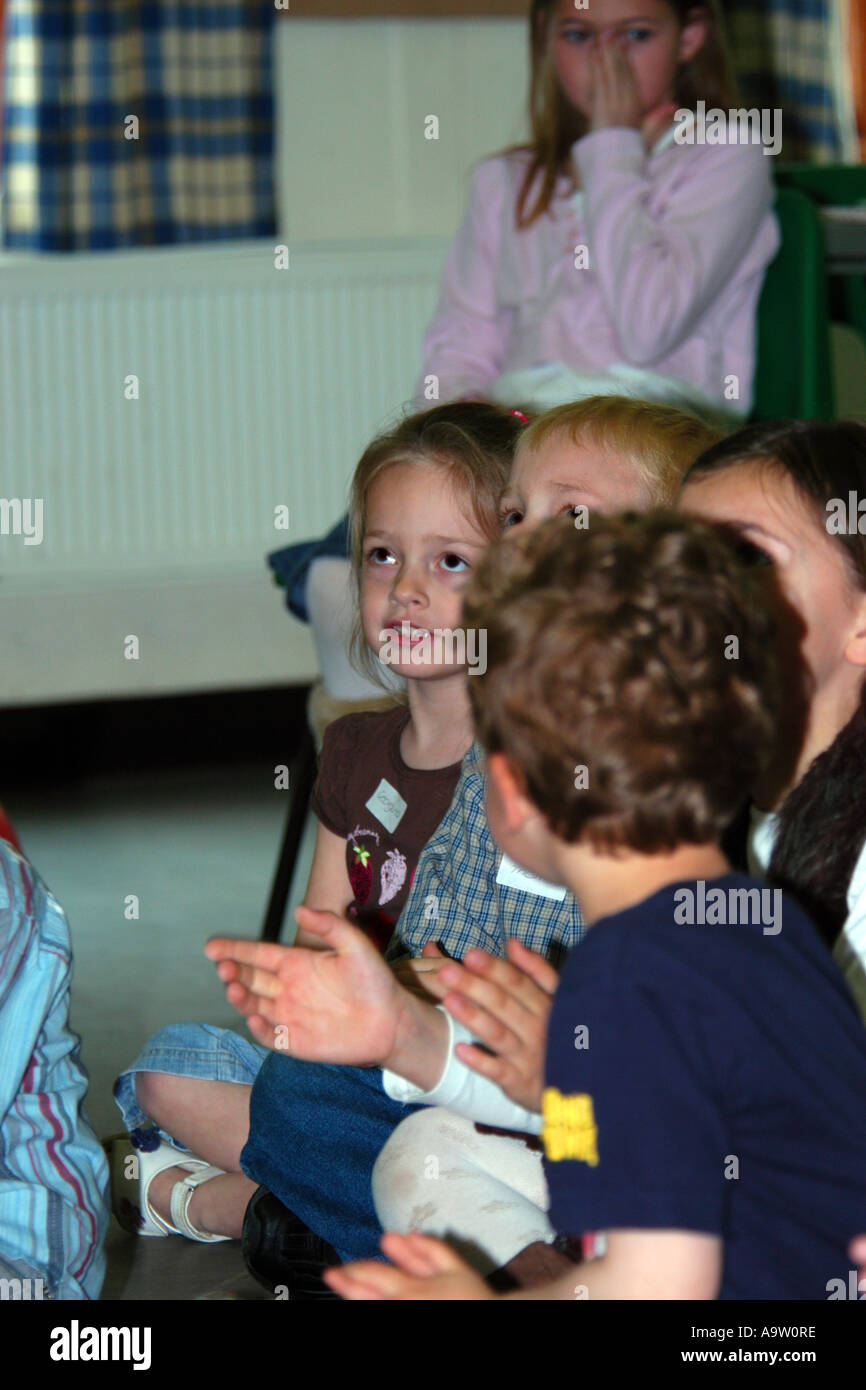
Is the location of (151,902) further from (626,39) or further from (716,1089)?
(716,1089)

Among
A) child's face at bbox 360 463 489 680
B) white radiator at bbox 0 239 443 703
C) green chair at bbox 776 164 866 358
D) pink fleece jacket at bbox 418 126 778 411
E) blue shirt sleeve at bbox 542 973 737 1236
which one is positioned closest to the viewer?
blue shirt sleeve at bbox 542 973 737 1236

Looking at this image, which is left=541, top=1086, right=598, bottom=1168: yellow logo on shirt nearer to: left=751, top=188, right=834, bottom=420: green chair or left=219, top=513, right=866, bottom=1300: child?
left=219, top=513, right=866, bottom=1300: child

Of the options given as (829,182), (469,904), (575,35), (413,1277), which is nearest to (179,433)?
(829,182)

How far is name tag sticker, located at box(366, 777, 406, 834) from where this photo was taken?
50.4 inches

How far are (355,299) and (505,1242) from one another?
8.83 ft

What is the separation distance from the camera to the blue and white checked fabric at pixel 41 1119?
103 cm

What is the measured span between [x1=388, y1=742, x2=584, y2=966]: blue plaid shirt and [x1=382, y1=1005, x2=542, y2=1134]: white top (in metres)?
0.20

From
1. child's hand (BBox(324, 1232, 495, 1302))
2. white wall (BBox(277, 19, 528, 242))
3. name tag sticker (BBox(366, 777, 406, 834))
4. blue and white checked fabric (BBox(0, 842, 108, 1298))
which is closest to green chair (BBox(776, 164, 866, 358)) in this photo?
white wall (BBox(277, 19, 528, 242))

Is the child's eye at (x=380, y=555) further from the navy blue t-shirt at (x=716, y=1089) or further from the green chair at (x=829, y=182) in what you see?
the green chair at (x=829, y=182)

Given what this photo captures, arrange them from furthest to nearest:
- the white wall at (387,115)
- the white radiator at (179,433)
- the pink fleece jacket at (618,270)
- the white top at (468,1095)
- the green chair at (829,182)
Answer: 1. the white wall at (387,115)
2. the white radiator at (179,433)
3. the green chair at (829,182)
4. the pink fleece jacket at (618,270)
5. the white top at (468,1095)

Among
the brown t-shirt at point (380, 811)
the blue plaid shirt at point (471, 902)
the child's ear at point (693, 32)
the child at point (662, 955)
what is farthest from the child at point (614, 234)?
the child at point (662, 955)

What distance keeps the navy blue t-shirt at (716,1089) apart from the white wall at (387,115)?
2954mm

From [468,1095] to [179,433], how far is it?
101 inches

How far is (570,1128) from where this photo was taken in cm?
68
